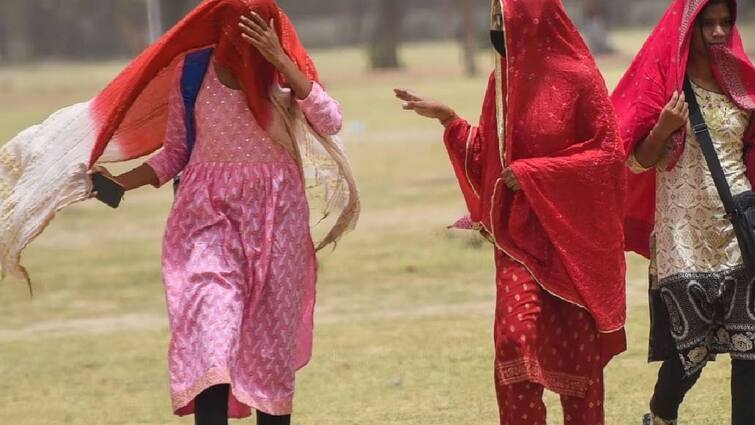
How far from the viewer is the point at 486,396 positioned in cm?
688

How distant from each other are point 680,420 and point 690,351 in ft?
3.64

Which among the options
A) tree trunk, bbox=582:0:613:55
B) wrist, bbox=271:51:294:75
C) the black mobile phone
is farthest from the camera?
tree trunk, bbox=582:0:613:55

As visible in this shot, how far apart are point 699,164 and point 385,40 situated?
31931mm

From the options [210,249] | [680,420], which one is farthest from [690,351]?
[210,249]

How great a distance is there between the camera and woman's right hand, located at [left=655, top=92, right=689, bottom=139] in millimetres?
5047

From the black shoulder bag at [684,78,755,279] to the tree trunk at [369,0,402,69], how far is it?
104ft

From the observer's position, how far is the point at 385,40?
121ft

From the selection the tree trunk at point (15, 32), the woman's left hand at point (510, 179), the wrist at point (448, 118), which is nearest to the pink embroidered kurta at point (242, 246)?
the wrist at point (448, 118)

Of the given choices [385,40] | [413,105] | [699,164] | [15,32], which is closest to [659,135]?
[699,164]

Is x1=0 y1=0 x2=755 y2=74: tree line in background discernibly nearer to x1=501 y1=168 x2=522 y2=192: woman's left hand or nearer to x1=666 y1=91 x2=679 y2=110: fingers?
x1=666 y1=91 x2=679 y2=110: fingers

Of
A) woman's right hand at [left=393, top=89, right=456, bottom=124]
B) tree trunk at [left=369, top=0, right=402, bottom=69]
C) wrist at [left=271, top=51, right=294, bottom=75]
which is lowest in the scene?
tree trunk at [left=369, top=0, right=402, bottom=69]

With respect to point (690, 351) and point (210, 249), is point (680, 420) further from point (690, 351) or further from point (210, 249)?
point (210, 249)

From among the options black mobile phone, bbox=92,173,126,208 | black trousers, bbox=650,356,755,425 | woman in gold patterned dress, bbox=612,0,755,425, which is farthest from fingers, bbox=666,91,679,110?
black mobile phone, bbox=92,173,126,208

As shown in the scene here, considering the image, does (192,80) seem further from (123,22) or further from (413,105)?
(123,22)
